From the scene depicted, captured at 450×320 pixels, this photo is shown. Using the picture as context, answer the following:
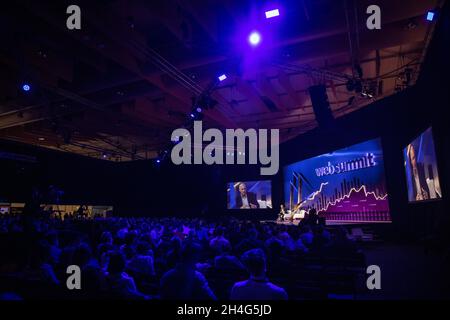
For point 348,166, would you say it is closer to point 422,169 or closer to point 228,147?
point 422,169

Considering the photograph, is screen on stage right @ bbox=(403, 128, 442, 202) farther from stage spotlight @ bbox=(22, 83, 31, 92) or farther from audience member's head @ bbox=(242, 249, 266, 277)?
stage spotlight @ bbox=(22, 83, 31, 92)

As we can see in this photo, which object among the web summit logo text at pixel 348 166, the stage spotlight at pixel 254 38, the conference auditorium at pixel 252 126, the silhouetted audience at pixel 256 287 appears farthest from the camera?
A: the web summit logo text at pixel 348 166

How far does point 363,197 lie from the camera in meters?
11.2

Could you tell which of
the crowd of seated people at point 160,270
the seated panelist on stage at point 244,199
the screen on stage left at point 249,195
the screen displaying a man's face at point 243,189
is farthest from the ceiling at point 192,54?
the screen displaying a man's face at point 243,189

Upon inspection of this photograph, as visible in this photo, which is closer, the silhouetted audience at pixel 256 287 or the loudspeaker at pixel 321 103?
the silhouetted audience at pixel 256 287

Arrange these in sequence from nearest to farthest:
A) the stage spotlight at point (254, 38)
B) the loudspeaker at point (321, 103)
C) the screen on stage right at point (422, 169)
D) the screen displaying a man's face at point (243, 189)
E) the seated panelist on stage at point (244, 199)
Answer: the stage spotlight at point (254, 38)
the screen on stage right at point (422, 169)
the loudspeaker at point (321, 103)
the seated panelist on stage at point (244, 199)
the screen displaying a man's face at point (243, 189)

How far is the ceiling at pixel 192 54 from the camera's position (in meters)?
5.98

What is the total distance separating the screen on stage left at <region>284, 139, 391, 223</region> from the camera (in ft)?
35.2

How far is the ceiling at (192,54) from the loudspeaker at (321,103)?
15.7 inches

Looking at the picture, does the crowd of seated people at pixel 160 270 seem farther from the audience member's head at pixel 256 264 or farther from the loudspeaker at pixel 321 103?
the loudspeaker at pixel 321 103

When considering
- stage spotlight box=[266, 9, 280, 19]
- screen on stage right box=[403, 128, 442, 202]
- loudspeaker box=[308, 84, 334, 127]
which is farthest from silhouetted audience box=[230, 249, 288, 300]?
loudspeaker box=[308, 84, 334, 127]
